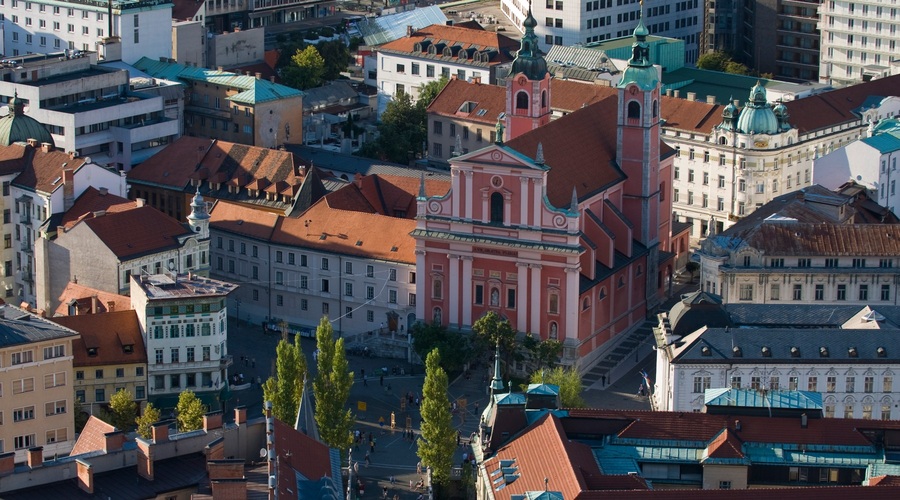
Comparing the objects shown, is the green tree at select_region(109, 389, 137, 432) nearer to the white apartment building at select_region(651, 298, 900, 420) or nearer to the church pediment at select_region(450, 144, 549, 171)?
the church pediment at select_region(450, 144, 549, 171)

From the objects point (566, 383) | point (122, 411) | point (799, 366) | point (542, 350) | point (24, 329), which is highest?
point (24, 329)

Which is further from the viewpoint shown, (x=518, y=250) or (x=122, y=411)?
(x=518, y=250)

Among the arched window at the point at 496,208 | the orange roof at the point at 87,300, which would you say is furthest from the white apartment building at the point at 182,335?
the arched window at the point at 496,208

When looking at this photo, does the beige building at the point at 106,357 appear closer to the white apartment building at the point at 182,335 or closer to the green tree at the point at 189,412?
the white apartment building at the point at 182,335

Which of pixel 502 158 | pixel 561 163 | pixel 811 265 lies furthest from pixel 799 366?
pixel 561 163

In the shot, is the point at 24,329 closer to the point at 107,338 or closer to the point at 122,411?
the point at 122,411

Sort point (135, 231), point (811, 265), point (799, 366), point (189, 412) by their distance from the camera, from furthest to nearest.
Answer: point (135, 231) < point (811, 265) < point (799, 366) < point (189, 412)

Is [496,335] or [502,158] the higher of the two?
[502,158]
